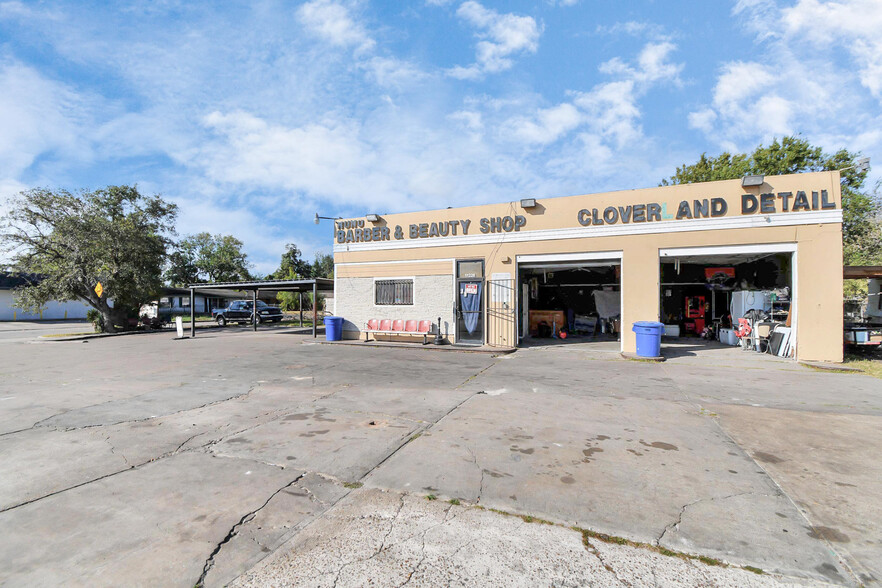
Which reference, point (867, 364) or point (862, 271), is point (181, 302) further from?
point (862, 271)

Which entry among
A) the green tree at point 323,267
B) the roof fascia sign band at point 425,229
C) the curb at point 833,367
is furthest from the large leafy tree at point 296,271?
the curb at point 833,367

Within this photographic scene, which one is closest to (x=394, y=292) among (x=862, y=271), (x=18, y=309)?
(x=862, y=271)

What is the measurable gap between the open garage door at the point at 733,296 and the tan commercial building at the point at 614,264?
55mm

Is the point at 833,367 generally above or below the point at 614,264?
below

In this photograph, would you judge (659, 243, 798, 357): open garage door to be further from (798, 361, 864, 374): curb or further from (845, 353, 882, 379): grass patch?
(845, 353, 882, 379): grass patch

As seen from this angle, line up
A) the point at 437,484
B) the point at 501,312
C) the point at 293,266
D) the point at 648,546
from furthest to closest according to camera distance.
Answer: the point at 293,266 < the point at 501,312 < the point at 437,484 < the point at 648,546

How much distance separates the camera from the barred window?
15859 mm

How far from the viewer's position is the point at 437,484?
11.9 feet

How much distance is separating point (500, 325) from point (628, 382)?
21.2 feet

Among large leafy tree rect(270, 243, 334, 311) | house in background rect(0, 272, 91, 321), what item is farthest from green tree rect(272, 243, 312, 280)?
house in background rect(0, 272, 91, 321)

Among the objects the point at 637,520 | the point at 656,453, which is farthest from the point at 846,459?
the point at 637,520

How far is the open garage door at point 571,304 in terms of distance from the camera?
679 inches

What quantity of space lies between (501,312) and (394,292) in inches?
182

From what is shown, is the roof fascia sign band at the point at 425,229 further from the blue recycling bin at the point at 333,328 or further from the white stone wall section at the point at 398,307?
the blue recycling bin at the point at 333,328
